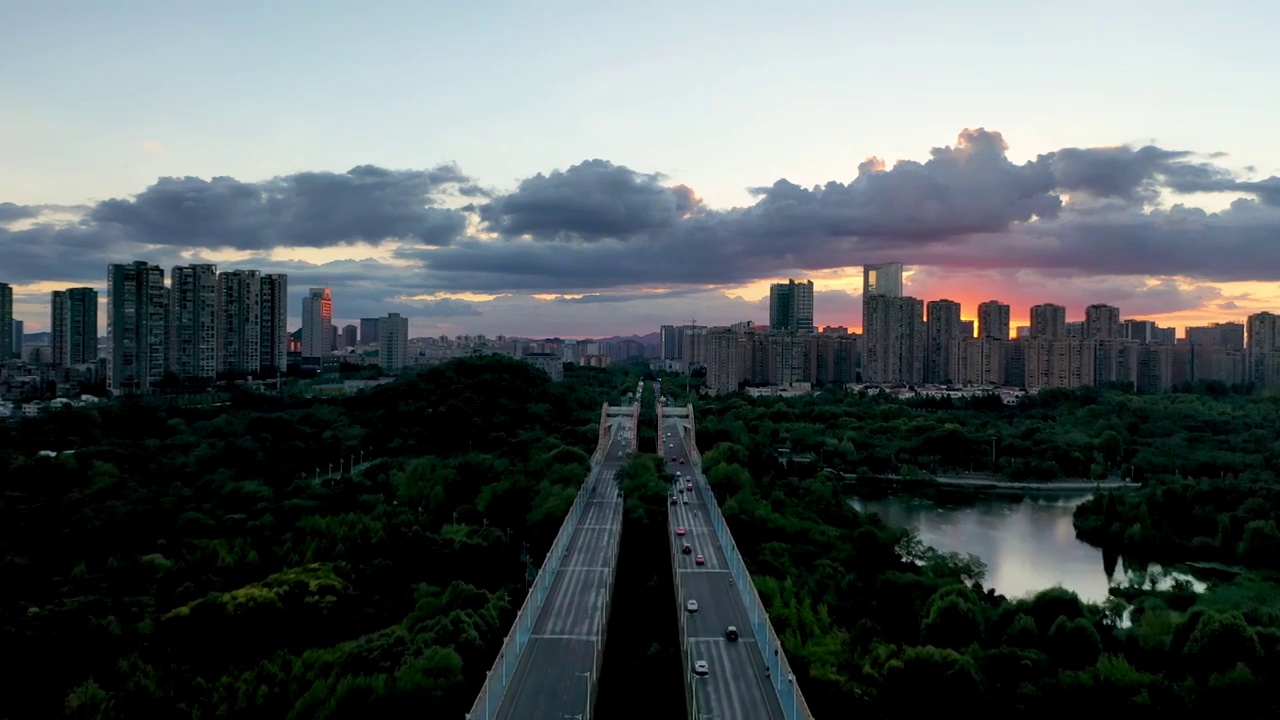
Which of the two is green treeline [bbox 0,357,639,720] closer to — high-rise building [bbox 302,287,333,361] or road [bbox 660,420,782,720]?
road [bbox 660,420,782,720]

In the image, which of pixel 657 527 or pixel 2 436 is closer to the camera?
pixel 657 527

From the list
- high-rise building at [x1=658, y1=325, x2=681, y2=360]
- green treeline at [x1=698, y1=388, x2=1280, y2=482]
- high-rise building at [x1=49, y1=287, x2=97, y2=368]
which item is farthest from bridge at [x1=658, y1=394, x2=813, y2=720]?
high-rise building at [x1=658, y1=325, x2=681, y2=360]

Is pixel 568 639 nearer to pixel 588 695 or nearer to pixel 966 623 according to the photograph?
pixel 588 695

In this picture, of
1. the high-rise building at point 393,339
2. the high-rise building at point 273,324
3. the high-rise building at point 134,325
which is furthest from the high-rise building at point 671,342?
the high-rise building at point 134,325

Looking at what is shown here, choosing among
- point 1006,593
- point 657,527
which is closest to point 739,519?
point 657,527

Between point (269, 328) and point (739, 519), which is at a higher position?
point (269, 328)

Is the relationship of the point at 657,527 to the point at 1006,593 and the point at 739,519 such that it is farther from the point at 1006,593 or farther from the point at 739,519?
the point at 1006,593

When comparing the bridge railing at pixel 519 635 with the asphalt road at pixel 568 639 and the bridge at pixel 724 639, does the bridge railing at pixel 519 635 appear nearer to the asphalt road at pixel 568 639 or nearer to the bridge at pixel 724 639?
the asphalt road at pixel 568 639
